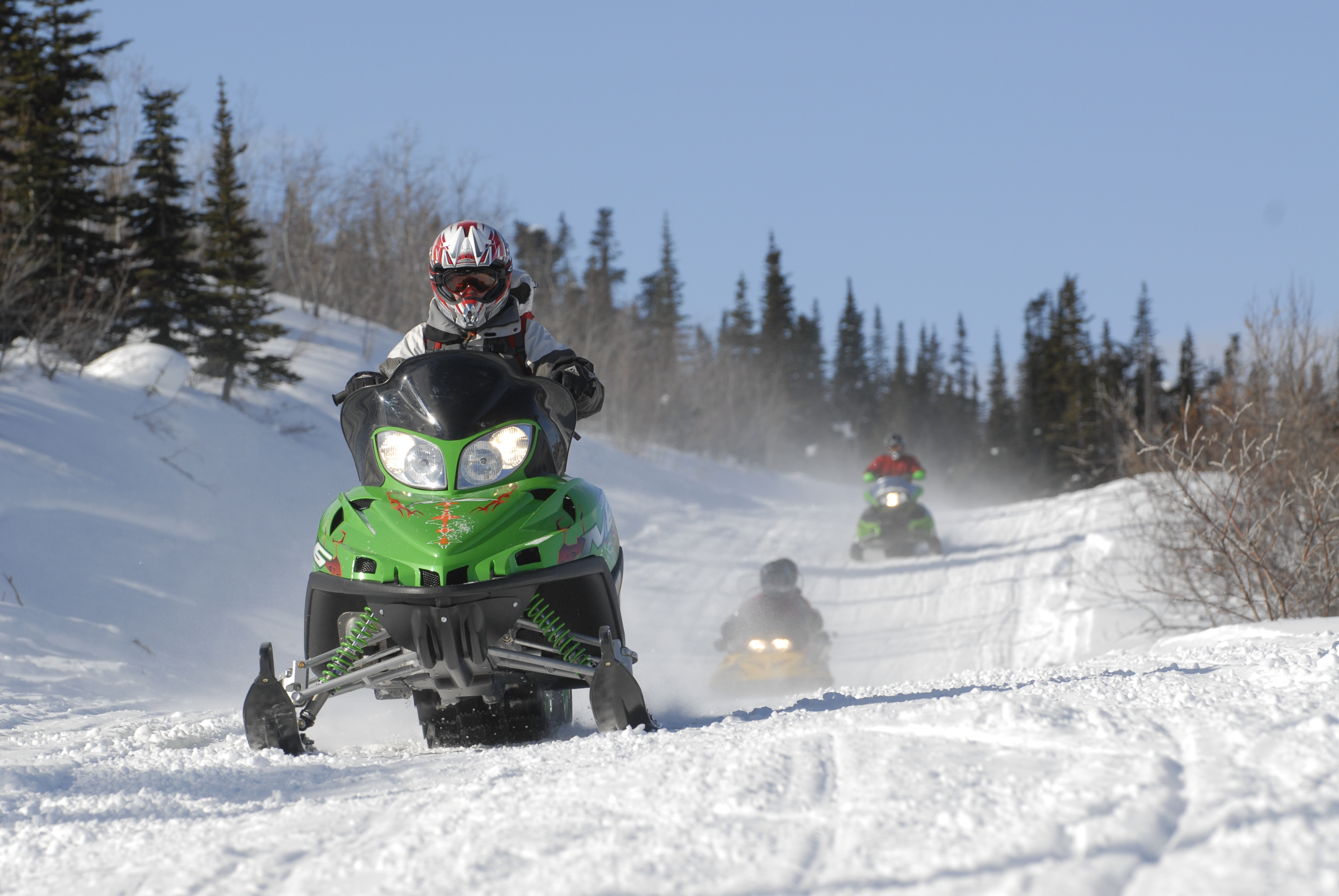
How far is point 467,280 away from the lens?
4.16 meters

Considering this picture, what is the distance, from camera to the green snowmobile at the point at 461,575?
3.31 meters

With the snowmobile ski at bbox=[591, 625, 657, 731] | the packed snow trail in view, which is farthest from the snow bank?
the snowmobile ski at bbox=[591, 625, 657, 731]

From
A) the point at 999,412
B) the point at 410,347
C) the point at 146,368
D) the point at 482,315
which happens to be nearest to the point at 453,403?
the point at 482,315

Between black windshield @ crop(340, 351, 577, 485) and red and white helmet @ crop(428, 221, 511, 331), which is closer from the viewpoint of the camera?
black windshield @ crop(340, 351, 577, 485)

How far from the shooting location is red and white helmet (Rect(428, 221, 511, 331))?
13.4ft

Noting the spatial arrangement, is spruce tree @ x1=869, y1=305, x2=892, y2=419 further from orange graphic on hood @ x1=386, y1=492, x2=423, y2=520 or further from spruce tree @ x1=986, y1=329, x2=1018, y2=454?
orange graphic on hood @ x1=386, y1=492, x2=423, y2=520

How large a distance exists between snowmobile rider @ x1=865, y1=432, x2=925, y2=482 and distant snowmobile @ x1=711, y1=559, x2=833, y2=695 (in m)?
6.81

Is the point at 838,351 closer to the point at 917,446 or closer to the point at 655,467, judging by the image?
the point at 917,446

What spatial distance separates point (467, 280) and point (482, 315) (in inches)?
5.7

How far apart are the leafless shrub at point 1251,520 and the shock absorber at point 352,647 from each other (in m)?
5.19

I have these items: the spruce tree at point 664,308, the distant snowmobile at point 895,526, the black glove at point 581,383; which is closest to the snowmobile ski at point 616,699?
the black glove at point 581,383

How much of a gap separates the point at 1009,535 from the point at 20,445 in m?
12.0

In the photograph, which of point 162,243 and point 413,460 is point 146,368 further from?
point 413,460

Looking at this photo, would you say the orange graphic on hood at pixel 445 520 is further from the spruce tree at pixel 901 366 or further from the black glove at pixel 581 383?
the spruce tree at pixel 901 366
